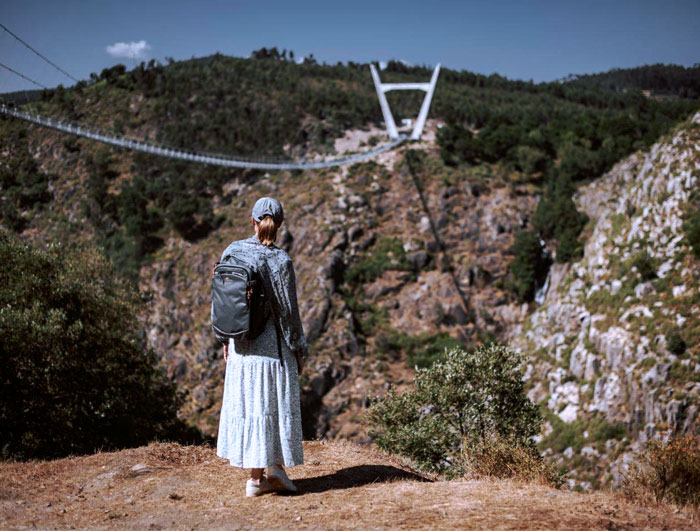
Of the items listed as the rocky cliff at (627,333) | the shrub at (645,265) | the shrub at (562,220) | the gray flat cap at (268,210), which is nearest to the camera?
the gray flat cap at (268,210)

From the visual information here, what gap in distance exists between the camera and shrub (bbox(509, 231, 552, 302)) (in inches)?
1645

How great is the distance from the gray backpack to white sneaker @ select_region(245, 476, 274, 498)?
4.76ft

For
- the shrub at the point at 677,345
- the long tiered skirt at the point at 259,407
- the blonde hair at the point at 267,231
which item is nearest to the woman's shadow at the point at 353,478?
the long tiered skirt at the point at 259,407

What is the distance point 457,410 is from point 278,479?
17.8 ft

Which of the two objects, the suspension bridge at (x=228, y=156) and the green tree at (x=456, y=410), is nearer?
the green tree at (x=456, y=410)

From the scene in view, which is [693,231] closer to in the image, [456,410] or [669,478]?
[456,410]

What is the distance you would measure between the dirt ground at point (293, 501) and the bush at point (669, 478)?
288 millimetres

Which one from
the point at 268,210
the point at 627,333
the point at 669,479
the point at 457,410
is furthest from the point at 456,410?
the point at 627,333

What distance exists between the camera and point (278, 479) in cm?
574

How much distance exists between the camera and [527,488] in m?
5.79

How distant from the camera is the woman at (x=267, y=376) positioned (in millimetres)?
5453

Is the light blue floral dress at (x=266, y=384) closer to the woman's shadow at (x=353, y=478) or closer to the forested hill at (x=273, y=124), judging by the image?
the woman's shadow at (x=353, y=478)

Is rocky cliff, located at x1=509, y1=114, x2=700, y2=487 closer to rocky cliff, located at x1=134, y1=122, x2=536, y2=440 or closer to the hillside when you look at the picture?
the hillside

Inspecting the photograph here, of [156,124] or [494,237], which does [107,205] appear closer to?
[156,124]
